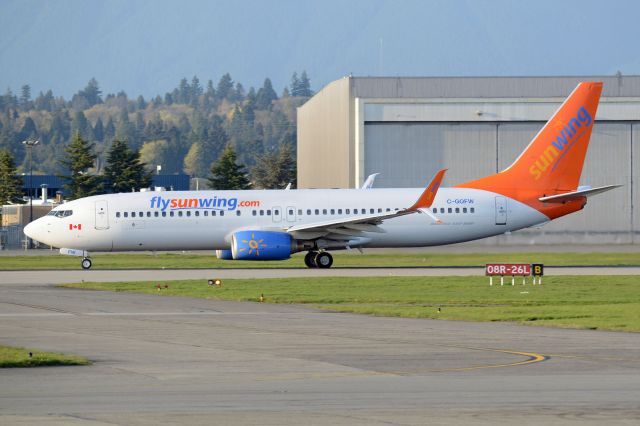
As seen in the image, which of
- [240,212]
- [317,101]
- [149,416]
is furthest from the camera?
[317,101]

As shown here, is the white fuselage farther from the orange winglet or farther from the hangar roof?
the hangar roof

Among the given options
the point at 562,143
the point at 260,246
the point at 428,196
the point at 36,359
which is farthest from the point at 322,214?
the point at 36,359

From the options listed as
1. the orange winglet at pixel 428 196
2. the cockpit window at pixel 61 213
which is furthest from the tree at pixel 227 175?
the orange winglet at pixel 428 196

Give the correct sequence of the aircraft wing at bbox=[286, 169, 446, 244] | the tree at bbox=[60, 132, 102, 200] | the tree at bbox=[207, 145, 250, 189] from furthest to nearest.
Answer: the tree at bbox=[207, 145, 250, 189]
the tree at bbox=[60, 132, 102, 200]
the aircraft wing at bbox=[286, 169, 446, 244]

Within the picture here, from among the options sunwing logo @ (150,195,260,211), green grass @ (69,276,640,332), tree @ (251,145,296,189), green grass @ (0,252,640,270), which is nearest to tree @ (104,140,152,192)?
tree @ (251,145,296,189)

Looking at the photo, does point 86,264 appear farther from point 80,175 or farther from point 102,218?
point 80,175

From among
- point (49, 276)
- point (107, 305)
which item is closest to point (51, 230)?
→ point (49, 276)

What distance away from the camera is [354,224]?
48.0 meters

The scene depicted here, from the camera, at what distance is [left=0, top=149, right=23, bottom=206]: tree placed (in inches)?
4087

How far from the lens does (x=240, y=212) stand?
1955 inches

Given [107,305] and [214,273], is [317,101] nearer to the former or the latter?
[214,273]

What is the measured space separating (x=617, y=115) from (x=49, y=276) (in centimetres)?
3952

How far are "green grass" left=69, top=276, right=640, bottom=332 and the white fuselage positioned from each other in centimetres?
933

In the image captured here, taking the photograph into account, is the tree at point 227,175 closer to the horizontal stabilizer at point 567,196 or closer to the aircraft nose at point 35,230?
the aircraft nose at point 35,230
